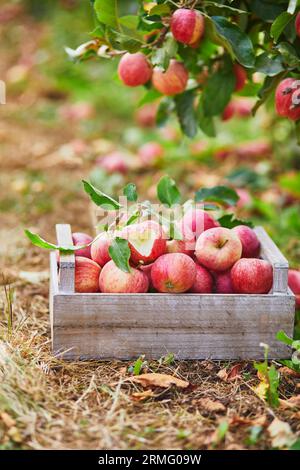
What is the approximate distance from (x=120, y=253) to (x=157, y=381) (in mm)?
343

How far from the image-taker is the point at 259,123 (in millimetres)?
4840

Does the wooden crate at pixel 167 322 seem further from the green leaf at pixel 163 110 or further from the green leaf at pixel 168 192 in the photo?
the green leaf at pixel 163 110

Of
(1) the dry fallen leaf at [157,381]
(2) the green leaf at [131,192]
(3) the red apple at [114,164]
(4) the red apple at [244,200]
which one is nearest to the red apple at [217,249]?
(2) the green leaf at [131,192]

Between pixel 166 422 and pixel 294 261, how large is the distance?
4.07ft

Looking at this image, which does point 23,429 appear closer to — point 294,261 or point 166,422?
point 166,422

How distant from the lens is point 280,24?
208 centimetres

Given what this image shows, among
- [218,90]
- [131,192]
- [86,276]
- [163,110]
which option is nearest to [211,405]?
[86,276]

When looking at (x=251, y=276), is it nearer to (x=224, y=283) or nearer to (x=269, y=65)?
(x=224, y=283)

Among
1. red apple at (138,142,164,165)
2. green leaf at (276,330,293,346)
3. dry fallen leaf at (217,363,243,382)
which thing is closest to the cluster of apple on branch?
green leaf at (276,330,293,346)

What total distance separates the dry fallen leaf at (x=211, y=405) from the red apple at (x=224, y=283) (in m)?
0.33

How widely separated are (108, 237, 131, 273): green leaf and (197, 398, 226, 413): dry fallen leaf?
1.25ft

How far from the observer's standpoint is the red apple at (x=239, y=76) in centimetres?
246
